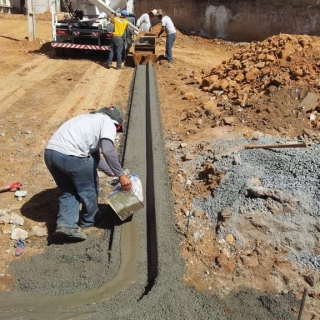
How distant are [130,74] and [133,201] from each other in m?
8.29

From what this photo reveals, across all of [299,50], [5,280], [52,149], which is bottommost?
[5,280]

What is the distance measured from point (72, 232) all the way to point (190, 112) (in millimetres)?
4620

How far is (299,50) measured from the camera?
30.2ft

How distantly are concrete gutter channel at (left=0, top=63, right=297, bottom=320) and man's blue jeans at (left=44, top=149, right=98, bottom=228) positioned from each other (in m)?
0.49

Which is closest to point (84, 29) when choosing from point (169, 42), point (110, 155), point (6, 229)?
point (169, 42)

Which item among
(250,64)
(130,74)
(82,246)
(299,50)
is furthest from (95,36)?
(82,246)

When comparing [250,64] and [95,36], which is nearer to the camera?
[250,64]

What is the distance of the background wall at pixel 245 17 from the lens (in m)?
16.4

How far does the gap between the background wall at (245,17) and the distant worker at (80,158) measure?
14519 mm

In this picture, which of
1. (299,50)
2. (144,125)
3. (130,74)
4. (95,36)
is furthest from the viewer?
(95,36)

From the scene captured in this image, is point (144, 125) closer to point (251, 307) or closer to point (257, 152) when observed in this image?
point (257, 152)

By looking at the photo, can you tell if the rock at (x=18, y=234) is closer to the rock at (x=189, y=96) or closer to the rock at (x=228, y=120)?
the rock at (x=228, y=120)

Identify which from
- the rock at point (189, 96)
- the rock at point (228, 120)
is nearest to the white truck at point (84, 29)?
the rock at point (189, 96)

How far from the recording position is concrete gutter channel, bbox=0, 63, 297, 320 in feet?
11.8
